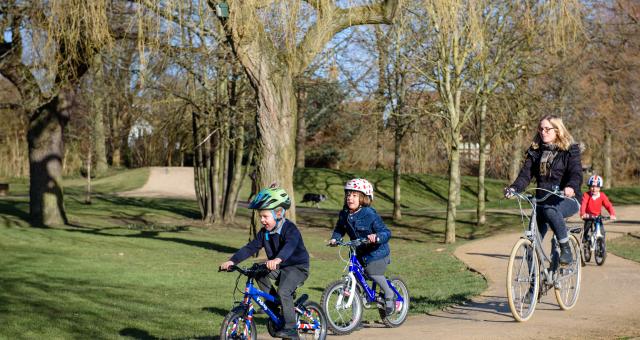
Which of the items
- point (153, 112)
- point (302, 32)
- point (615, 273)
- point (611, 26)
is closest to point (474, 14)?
point (302, 32)

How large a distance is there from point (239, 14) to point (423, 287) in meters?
5.88

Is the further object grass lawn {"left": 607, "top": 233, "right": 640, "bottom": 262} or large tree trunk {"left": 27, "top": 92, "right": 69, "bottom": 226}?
large tree trunk {"left": 27, "top": 92, "right": 69, "bottom": 226}

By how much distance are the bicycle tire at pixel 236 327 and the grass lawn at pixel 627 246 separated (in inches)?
415

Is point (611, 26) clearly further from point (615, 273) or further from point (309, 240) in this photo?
point (615, 273)

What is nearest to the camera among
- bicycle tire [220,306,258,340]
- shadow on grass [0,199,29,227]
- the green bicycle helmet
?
bicycle tire [220,306,258,340]

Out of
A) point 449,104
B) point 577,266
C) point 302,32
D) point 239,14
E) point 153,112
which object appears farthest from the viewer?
point 153,112

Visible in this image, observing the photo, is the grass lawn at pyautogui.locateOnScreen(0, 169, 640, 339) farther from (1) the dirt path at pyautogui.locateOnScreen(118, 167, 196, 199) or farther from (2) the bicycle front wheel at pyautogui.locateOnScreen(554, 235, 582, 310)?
(1) the dirt path at pyautogui.locateOnScreen(118, 167, 196, 199)

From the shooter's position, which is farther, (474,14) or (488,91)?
(488,91)

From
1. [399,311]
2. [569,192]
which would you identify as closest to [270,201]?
[399,311]

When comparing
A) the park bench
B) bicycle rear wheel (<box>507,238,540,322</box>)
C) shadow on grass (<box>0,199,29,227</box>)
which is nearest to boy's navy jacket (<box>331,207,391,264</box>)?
bicycle rear wheel (<box>507,238,540,322</box>)

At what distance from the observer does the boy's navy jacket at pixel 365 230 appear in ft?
28.0

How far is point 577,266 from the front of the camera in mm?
9859

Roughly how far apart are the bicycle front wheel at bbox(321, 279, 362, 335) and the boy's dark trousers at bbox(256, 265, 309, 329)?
2.46 ft

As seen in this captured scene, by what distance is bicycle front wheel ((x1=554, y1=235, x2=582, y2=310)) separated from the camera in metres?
9.40
